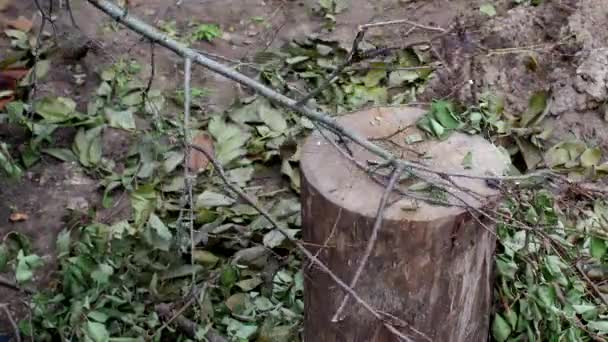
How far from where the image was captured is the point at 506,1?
4.65m

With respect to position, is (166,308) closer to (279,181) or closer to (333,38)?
(279,181)

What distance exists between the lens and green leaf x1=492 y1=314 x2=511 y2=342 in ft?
9.43

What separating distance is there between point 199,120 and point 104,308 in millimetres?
1379

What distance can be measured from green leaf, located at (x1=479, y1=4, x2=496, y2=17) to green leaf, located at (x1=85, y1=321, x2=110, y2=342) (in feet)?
8.89

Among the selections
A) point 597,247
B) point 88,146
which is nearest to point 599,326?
point 597,247

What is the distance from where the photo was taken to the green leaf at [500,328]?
9.43 ft

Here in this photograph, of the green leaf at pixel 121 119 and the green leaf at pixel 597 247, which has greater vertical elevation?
the green leaf at pixel 597 247

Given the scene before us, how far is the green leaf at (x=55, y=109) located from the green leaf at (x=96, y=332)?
1.47 m

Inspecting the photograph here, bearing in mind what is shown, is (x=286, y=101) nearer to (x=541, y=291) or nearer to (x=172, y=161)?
(x=541, y=291)

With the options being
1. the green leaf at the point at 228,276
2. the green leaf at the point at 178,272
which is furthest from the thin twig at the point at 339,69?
the green leaf at the point at 178,272

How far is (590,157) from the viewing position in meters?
3.52

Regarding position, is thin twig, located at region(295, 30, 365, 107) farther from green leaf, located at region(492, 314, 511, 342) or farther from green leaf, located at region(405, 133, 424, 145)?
green leaf, located at region(492, 314, 511, 342)

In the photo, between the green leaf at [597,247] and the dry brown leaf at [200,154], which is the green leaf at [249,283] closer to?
the dry brown leaf at [200,154]

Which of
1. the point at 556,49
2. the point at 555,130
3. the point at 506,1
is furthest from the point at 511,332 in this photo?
the point at 506,1
